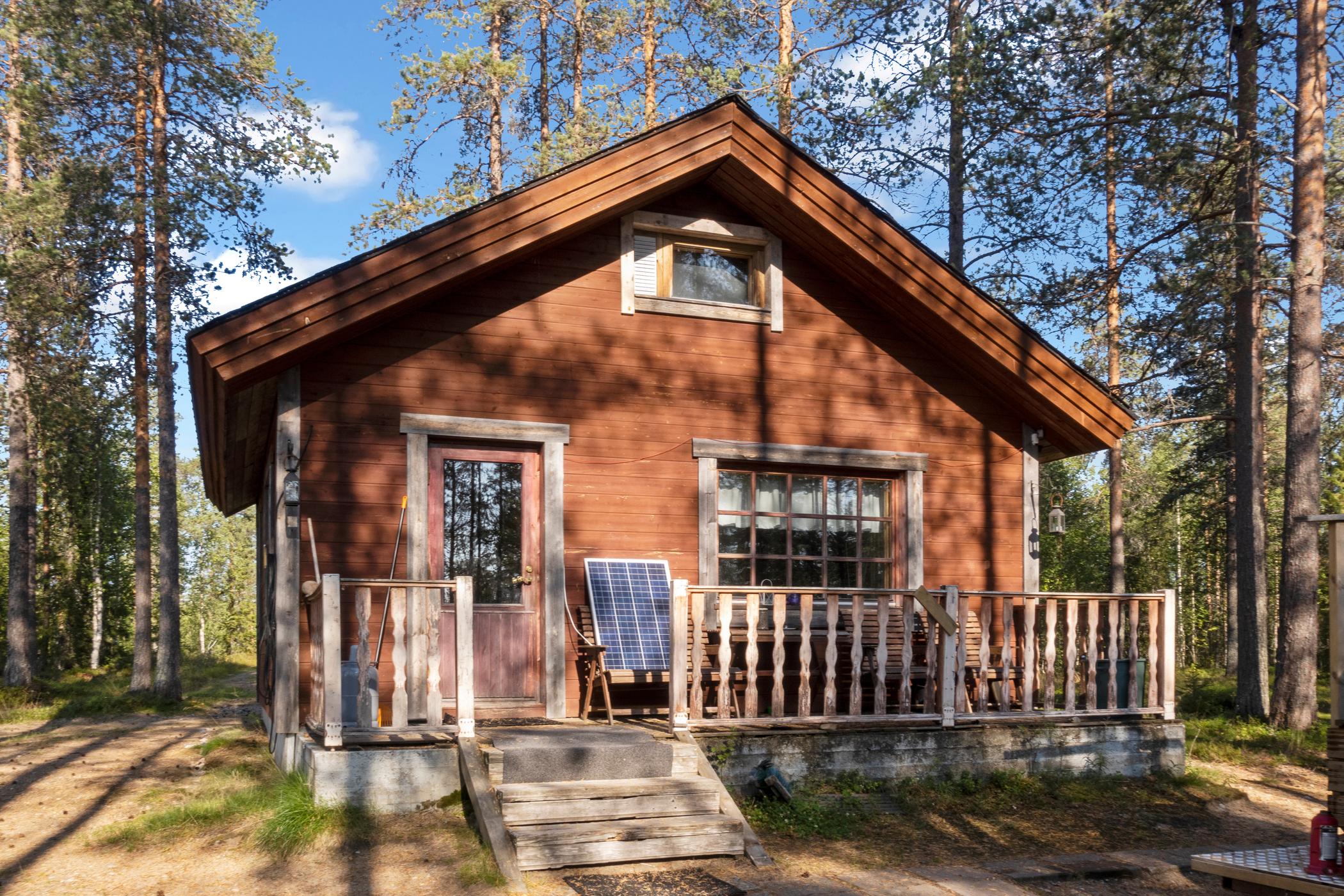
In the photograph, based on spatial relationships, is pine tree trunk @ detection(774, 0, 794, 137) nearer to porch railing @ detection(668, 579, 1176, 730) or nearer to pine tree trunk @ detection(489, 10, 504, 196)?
pine tree trunk @ detection(489, 10, 504, 196)

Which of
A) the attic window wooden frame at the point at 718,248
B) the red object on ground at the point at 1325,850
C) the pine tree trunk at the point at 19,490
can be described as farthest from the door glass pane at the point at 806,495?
the pine tree trunk at the point at 19,490

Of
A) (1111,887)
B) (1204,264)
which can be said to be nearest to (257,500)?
(1111,887)

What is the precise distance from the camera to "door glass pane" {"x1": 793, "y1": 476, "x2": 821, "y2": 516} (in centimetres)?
966

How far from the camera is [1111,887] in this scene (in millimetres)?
6312

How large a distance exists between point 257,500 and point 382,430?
6.32m

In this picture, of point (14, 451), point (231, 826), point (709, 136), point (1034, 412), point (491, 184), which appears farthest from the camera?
point (491, 184)

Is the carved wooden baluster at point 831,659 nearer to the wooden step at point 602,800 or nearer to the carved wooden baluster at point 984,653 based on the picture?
the carved wooden baluster at point 984,653

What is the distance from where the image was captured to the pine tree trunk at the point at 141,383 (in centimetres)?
1697

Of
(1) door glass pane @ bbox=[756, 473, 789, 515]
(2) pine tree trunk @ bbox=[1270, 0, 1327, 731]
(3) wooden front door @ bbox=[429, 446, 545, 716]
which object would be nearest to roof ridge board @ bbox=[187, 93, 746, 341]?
(3) wooden front door @ bbox=[429, 446, 545, 716]

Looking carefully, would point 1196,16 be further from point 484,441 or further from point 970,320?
point 484,441

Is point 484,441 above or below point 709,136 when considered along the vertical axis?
below

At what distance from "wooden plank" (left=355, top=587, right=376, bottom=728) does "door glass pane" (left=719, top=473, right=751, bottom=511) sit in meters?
3.36

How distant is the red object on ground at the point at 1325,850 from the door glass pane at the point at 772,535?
5.19m

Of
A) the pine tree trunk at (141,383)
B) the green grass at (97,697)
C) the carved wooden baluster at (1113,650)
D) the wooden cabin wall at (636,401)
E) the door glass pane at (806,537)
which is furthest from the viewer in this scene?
the pine tree trunk at (141,383)
